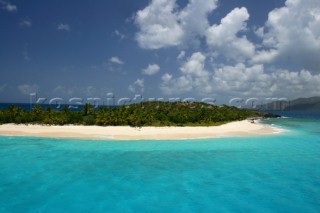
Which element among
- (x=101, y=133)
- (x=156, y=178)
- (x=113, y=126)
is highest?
(x=113, y=126)

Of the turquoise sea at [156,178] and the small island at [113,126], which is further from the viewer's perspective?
the small island at [113,126]

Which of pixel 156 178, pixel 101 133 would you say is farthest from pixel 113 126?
pixel 156 178

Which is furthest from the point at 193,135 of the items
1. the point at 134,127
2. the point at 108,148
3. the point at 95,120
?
the point at 95,120

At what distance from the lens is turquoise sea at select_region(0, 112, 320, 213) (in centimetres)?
1559

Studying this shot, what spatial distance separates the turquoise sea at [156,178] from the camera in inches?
614

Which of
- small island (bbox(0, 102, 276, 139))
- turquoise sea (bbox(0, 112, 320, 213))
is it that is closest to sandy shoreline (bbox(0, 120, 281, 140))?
small island (bbox(0, 102, 276, 139))

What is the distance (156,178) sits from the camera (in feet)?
67.5

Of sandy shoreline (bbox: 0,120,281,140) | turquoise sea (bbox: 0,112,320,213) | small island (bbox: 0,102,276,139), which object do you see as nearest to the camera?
turquoise sea (bbox: 0,112,320,213)

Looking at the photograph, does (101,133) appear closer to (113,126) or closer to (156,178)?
(113,126)

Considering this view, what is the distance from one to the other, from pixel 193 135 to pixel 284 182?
79.1 ft

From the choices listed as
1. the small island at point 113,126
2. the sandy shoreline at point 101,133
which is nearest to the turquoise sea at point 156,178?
the sandy shoreline at point 101,133

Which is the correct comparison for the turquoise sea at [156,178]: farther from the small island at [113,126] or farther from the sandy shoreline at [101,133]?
the small island at [113,126]

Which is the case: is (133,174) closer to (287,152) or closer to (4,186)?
(4,186)

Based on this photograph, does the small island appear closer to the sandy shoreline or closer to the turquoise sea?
the sandy shoreline
